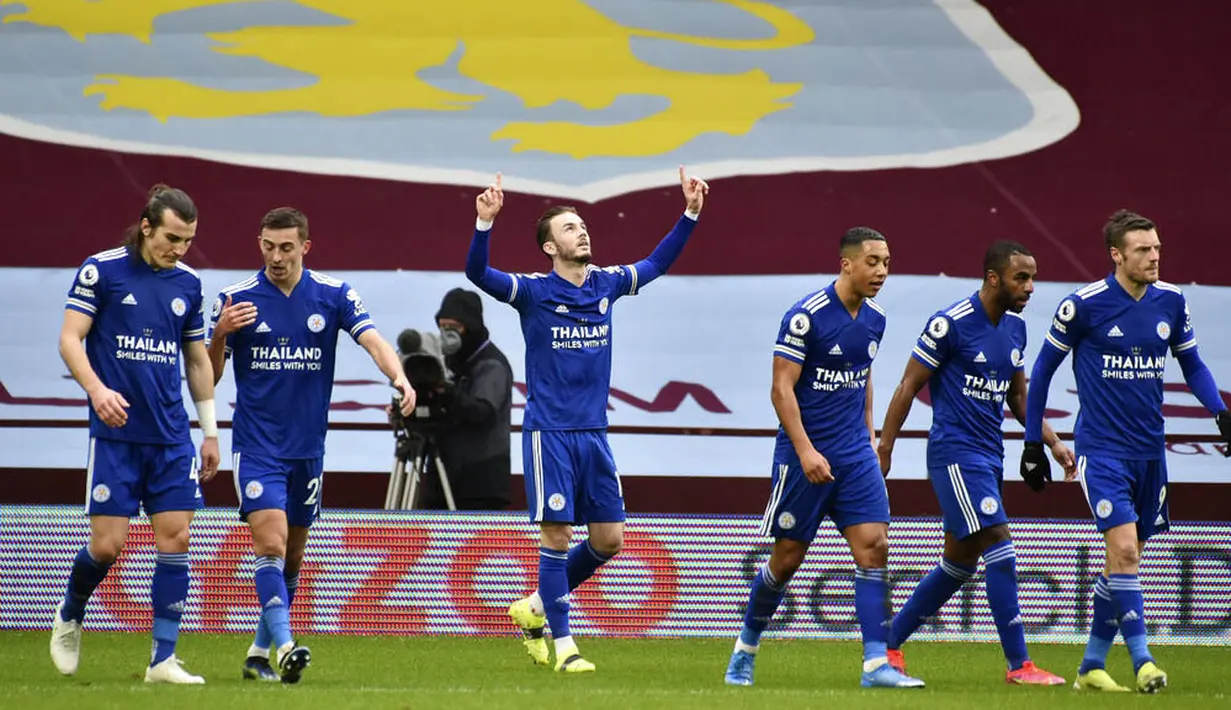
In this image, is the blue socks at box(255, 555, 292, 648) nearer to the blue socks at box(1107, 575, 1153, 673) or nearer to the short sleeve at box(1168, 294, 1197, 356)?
the blue socks at box(1107, 575, 1153, 673)

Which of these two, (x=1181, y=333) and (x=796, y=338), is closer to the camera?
(x=796, y=338)

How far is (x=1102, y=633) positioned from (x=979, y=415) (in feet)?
3.89

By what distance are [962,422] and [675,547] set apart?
317 centimetres

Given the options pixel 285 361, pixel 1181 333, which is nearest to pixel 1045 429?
pixel 1181 333

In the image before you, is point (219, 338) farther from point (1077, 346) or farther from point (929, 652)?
point (929, 652)

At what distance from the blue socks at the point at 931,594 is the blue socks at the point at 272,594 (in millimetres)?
3065

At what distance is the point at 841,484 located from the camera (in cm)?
796

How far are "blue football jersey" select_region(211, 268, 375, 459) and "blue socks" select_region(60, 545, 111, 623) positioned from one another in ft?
2.63

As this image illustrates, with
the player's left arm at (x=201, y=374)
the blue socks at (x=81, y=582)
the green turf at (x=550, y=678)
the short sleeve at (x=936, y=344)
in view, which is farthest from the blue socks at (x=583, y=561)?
the blue socks at (x=81, y=582)

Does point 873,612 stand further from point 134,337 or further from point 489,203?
point 134,337

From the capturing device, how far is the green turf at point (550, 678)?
278 inches

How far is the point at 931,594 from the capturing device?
8656 mm

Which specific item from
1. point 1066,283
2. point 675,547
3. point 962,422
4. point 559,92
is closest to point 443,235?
point 559,92

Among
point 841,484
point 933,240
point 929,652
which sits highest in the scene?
point 933,240
